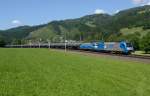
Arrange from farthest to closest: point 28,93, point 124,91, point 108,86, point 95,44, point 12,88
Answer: point 95,44 < point 108,86 < point 124,91 < point 12,88 < point 28,93

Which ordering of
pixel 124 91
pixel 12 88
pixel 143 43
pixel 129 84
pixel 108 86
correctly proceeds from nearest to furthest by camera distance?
pixel 12 88, pixel 124 91, pixel 108 86, pixel 129 84, pixel 143 43

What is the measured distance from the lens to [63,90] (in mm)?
19641

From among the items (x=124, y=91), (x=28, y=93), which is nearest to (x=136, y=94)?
(x=124, y=91)

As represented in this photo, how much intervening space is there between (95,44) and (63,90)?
260ft

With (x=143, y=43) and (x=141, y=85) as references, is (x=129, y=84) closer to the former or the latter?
(x=141, y=85)

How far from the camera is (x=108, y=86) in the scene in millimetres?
22562

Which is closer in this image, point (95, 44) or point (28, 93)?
point (28, 93)

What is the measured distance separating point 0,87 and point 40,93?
2.50 metres

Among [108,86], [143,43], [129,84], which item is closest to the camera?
[108,86]

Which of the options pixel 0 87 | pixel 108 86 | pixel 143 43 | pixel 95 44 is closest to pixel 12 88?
pixel 0 87

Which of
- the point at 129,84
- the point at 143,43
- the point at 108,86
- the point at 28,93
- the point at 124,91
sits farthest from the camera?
the point at 143,43

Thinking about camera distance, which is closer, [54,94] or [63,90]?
[54,94]

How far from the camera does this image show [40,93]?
18.1m

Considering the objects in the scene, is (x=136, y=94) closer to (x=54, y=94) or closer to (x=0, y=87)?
(x=54, y=94)
